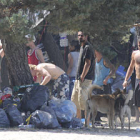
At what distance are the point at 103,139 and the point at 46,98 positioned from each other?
2027mm

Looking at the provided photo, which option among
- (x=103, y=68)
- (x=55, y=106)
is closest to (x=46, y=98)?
(x=55, y=106)

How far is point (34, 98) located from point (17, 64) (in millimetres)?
1032

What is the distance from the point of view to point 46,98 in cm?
808

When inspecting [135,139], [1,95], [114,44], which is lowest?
[135,139]

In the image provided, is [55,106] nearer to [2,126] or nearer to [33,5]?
[2,126]

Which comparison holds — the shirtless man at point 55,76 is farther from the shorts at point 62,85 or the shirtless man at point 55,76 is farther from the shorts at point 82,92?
the shorts at point 82,92

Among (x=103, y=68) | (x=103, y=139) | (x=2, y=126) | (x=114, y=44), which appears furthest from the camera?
(x=114, y=44)

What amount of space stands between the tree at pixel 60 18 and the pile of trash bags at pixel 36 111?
0.72m

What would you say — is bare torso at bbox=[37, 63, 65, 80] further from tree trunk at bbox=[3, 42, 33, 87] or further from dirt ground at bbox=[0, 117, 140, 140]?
dirt ground at bbox=[0, 117, 140, 140]

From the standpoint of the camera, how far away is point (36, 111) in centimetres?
751

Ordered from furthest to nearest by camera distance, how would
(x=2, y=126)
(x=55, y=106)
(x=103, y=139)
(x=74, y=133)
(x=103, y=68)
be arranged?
1. (x=103, y=68)
2. (x=55, y=106)
3. (x=2, y=126)
4. (x=74, y=133)
5. (x=103, y=139)

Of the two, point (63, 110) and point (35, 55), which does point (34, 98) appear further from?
point (35, 55)

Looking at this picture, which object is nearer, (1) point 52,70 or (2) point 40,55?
(1) point 52,70

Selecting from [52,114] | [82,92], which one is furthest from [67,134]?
[82,92]
